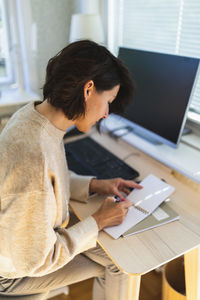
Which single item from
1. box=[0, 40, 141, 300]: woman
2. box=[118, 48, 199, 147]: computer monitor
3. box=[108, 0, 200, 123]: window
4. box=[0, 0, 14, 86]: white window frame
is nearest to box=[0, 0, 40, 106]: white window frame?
box=[0, 0, 14, 86]: white window frame

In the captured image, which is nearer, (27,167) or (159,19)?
(27,167)

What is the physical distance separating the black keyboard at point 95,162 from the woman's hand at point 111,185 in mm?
82

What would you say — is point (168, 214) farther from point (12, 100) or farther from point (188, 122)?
point (12, 100)

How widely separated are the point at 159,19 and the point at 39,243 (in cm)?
139

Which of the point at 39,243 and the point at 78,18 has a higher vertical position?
the point at 78,18

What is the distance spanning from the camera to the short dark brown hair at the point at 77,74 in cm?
81

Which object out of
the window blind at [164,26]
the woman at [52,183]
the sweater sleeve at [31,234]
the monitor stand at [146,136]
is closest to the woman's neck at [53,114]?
the woman at [52,183]

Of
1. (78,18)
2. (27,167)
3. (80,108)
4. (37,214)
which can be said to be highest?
(78,18)

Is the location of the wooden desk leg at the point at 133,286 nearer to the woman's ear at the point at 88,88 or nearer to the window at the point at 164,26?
the woman's ear at the point at 88,88

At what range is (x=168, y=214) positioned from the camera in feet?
3.18

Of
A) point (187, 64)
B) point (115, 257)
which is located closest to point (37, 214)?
point (115, 257)

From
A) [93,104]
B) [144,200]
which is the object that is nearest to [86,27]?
[93,104]

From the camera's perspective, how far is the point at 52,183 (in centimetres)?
82

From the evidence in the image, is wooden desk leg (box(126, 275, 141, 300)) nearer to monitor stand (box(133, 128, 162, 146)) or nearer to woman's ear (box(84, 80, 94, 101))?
woman's ear (box(84, 80, 94, 101))
